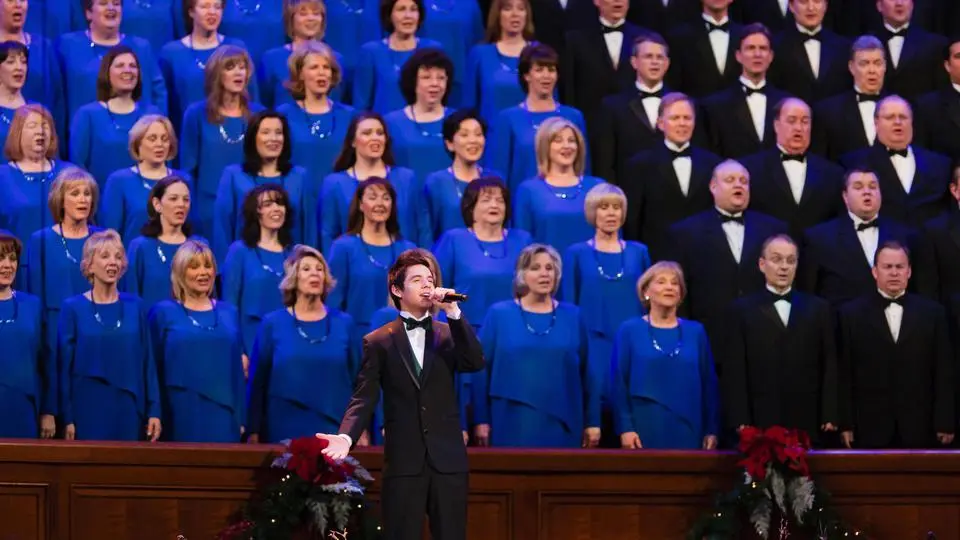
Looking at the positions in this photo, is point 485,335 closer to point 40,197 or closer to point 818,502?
point 818,502

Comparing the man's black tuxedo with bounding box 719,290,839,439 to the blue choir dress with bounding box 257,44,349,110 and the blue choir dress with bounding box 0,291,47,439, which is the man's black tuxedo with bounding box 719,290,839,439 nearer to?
the blue choir dress with bounding box 257,44,349,110

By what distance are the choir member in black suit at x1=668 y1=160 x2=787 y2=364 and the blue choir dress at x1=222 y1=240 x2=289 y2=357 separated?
5.26 feet

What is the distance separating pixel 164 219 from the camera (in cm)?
620

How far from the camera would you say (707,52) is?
7.30 m

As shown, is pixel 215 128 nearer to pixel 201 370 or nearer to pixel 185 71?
pixel 185 71

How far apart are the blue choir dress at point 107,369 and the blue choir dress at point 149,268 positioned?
0.77 feet

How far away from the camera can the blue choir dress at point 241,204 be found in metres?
6.42

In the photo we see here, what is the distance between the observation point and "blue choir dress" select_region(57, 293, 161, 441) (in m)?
5.91

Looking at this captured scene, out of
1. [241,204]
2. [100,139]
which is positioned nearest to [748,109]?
[241,204]

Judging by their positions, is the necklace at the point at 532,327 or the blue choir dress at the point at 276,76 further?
the blue choir dress at the point at 276,76

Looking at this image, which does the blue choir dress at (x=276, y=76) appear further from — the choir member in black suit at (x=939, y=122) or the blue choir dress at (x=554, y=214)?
the choir member in black suit at (x=939, y=122)

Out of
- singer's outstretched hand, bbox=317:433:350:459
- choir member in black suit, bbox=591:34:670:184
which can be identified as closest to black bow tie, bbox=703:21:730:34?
choir member in black suit, bbox=591:34:670:184

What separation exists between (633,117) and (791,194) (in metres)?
0.74

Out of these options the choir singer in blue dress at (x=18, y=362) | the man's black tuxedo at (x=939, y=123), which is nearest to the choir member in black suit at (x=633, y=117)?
the man's black tuxedo at (x=939, y=123)
